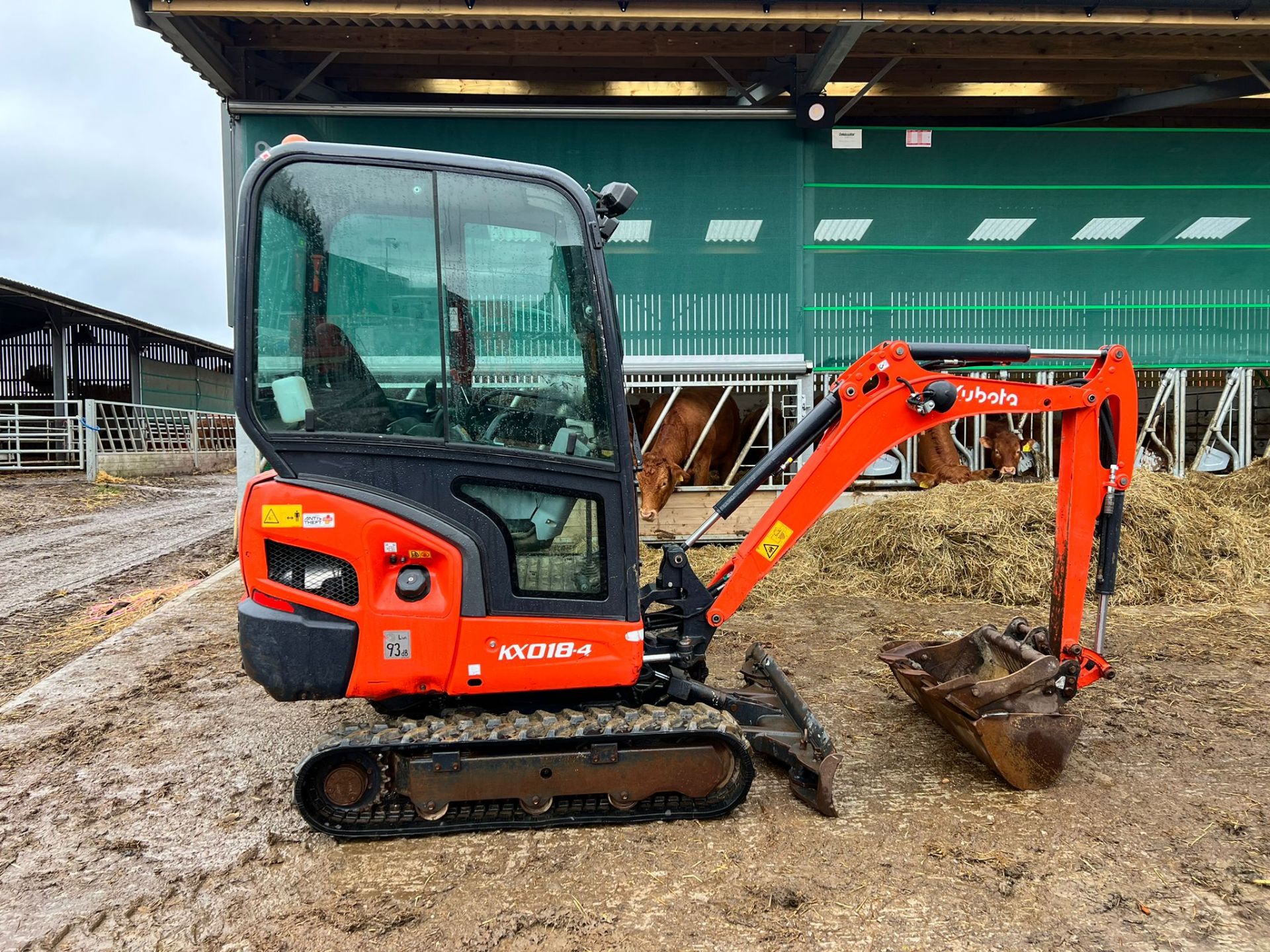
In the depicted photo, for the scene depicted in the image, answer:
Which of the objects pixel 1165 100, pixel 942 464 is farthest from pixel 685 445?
pixel 1165 100

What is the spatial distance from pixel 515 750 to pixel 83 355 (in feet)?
86.9

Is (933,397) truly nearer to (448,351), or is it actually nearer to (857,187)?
(448,351)

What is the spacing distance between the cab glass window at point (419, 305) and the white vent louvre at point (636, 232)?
5.44 meters

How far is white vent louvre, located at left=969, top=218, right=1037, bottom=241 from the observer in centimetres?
829

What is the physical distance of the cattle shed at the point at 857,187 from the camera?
7.86 metres

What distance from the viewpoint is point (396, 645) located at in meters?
2.77

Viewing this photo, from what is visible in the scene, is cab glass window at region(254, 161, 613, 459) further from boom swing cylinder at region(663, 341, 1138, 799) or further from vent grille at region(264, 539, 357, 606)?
boom swing cylinder at region(663, 341, 1138, 799)

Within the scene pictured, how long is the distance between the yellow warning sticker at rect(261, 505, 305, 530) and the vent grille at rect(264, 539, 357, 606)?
0.10 metres

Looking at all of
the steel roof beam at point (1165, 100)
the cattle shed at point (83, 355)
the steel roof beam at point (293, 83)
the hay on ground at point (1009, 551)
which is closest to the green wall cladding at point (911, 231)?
the steel roof beam at point (1165, 100)

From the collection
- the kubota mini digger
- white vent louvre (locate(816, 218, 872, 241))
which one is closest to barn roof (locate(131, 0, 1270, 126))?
white vent louvre (locate(816, 218, 872, 241))

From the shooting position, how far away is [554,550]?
2938mm

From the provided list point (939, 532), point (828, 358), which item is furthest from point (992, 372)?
point (939, 532)

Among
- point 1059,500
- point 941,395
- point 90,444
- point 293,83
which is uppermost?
point 293,83

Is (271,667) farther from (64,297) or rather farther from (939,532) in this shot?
(64,297)
